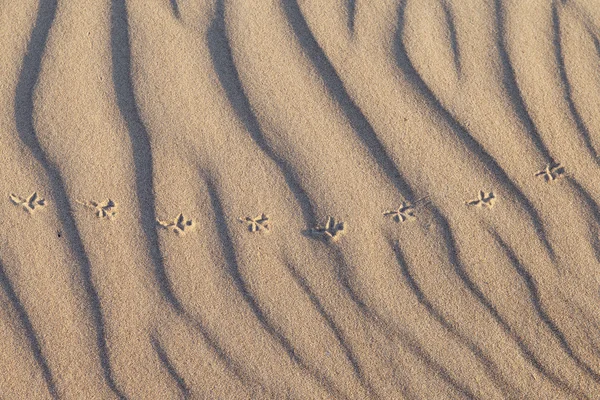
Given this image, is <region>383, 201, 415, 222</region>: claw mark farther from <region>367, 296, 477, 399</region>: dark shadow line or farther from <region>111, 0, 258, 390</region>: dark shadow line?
<region>111, 0, 258, 390</region>: dark shadow line

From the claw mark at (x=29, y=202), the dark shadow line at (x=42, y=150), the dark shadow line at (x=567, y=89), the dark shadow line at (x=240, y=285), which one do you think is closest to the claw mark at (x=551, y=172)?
the dark shadow line at (x=567, y=89)

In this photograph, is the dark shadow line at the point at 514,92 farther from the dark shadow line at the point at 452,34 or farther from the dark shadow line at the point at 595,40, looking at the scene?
the dark shadow line at the point at 595,40

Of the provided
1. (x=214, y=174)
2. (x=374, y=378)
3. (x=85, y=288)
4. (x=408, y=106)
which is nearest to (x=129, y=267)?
(x=85, y=288)

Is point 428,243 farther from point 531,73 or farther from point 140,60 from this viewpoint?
point 140,60

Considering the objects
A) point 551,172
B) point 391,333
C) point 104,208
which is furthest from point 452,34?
point 104,208

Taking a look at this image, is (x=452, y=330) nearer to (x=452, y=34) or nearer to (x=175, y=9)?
(x=452, y=34)

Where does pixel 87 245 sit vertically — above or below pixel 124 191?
below
